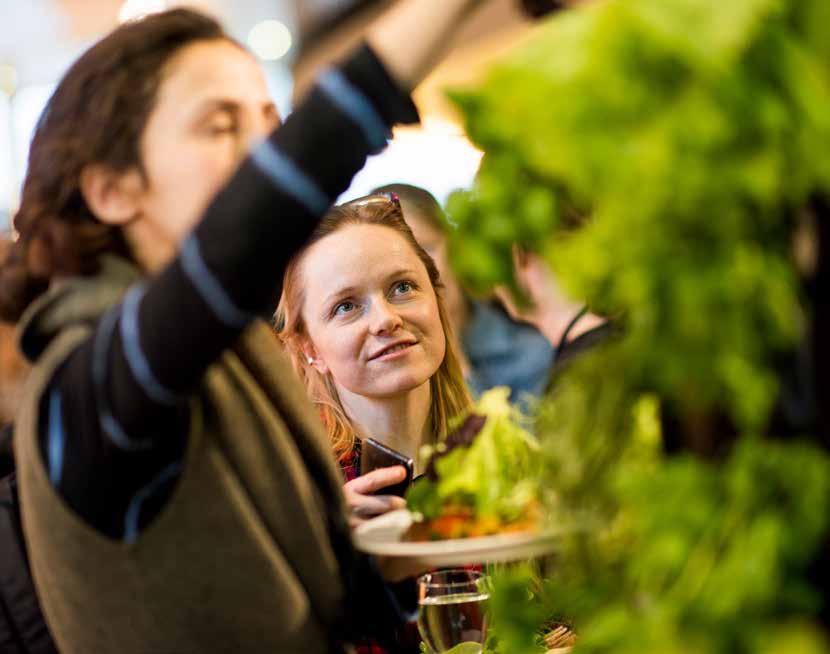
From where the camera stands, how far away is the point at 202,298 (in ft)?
3.24

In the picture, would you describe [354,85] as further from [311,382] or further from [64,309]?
[311,382]

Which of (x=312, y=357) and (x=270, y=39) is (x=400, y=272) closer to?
(x=312, y=357)

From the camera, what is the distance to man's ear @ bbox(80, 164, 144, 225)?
3.88 feet

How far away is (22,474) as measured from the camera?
45.0 inches

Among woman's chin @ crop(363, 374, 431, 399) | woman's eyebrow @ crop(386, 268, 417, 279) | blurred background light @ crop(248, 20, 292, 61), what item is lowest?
woman's chin @ crop(363, 374, 431, 399)

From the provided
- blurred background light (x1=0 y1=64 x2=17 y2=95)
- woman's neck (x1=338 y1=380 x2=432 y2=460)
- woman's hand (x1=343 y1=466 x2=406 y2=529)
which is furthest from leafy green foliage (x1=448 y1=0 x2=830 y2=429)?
blurred background light (x1=0 y1=64 x2=17 y2=95)

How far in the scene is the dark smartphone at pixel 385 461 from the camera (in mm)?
1678

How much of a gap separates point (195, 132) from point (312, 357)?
1.31 meters

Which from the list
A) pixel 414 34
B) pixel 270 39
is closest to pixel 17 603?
pixel 414 34

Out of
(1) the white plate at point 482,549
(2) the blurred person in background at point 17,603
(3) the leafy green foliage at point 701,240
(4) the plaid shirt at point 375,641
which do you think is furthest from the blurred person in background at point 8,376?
(3) the leafy green foliage at point 701,240

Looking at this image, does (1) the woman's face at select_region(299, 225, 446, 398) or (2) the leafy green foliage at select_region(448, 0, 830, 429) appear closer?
(2) the leafy green foliage at select_region(448, 0, 830, 429)

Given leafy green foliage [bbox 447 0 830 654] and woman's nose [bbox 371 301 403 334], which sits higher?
leafy green foliage [bbox 447 0 830 654]

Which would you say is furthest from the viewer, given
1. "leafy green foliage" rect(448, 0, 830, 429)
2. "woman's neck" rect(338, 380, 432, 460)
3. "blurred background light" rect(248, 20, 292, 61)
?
"blurred background light" rect(248, 20, 292, 61)

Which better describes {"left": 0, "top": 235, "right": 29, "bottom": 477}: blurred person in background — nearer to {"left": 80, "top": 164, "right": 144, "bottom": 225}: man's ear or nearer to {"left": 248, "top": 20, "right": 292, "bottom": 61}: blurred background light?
{"left": 80, "top": 164, "right": 144, "bottom": 225}: man's ear
